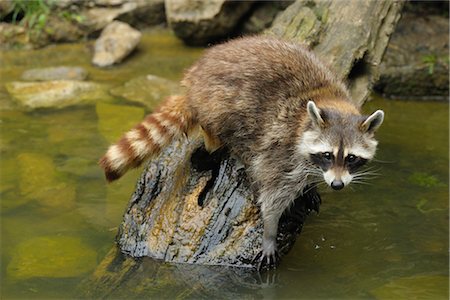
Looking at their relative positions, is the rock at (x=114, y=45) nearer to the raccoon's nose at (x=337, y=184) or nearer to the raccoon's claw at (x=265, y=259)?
the raccoon's claw at (x=265, y=259)

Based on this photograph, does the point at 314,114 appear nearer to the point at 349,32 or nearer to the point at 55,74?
the point at 349,32

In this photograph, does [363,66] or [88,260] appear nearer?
[88,260]

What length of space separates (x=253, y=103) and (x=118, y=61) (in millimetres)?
3685

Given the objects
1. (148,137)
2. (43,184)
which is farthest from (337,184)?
(43,184)

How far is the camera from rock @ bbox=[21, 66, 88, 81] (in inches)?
279

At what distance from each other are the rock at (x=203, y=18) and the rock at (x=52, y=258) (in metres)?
3.72

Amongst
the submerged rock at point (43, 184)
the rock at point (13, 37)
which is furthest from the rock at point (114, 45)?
Result: the submerged rock at point (43, 184)

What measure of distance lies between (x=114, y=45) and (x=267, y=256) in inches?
158

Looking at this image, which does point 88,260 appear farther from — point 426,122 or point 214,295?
point 426,122

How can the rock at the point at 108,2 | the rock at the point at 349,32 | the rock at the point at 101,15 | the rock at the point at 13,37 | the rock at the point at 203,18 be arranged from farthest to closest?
the rock at the point at 108,2 < the rock at the point at 101,15 < the rock at the point at 13,37 < the rock at the point at 203,18 < the rock at the point at 349,32

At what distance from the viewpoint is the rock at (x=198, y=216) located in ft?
13.6

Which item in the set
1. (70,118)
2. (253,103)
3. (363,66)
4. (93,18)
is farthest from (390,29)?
(93,18)

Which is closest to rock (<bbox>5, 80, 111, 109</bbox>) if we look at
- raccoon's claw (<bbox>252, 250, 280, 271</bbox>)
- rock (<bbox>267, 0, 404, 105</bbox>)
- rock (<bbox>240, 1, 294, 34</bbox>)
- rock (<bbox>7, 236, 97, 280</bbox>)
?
rock (<bbox>240, 1, 294, 34</bbox>)

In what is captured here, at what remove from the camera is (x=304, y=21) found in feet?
17.0
